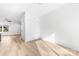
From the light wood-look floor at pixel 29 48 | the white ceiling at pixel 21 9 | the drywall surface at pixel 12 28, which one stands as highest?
the white ceiling at pixel 21 9

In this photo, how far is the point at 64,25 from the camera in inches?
60.3

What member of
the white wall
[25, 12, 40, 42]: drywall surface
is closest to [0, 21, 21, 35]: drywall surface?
[25, 12, 40, 42]: drywall surface

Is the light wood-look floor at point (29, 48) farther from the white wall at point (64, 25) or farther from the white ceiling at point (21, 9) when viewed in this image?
the white ceiling at point (21, 9)

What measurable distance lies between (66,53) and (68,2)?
0.63 meters

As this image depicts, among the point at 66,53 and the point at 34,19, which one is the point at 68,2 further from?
the point at 66,53

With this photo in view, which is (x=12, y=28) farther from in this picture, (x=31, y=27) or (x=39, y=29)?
(x=39, y=29)

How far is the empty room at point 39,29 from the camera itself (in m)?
1.50

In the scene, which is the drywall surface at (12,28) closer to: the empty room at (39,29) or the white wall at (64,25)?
the empty room at (39,29)

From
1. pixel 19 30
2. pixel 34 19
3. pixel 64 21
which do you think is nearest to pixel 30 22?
pixel 34 19

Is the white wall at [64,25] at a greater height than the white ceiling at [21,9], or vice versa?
the white ceiling at [21,9]

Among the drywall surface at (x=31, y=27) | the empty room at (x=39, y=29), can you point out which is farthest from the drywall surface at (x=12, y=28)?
the drywall surface at (x=31, y=27)

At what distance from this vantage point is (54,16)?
1557 mm

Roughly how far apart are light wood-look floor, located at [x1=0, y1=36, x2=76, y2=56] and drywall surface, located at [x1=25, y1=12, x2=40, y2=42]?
0.08m

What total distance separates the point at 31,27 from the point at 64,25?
0.43 metres
